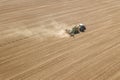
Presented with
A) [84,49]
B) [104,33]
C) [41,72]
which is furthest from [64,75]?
[104,33]

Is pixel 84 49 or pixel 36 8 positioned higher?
pixel 36 8

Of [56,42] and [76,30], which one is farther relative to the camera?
[76,30]

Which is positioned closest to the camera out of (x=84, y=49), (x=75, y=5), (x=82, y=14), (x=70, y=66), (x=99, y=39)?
(x=70, y=66)

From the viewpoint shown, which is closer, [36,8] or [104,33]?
[104,33]

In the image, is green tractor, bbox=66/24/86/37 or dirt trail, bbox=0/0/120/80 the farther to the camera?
green tractor, bbox=66/24/86/37

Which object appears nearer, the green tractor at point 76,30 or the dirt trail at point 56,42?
the dirt trail at point 56,42

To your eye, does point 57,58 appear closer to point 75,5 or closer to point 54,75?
point 54,75

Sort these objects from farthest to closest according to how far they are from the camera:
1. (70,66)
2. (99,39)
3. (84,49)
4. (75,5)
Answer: (75,5) < (99,39) < (84,49) < (70,66)
